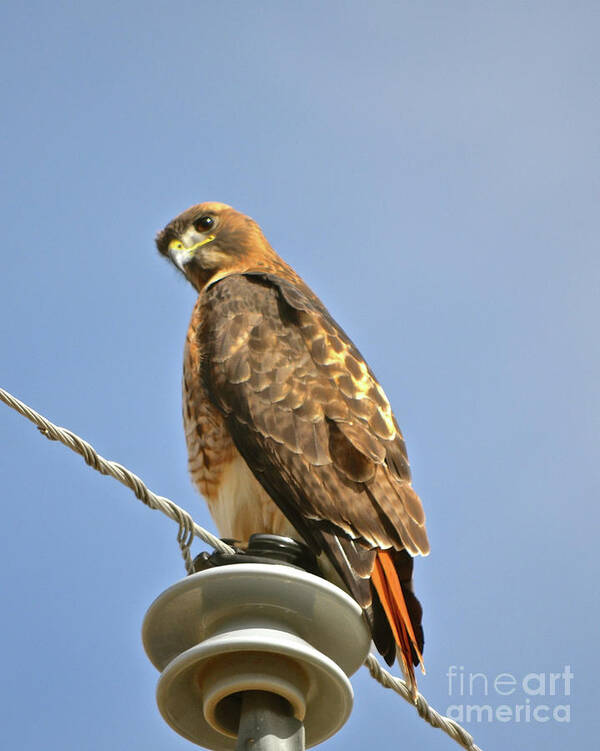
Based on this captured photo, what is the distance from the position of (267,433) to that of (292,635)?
1.42 metres

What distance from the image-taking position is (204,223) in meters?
5.77

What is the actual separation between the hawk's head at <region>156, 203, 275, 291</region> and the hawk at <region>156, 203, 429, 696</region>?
2.01ft

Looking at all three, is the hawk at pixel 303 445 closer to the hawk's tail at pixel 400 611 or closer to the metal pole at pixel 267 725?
the hawk's tail at pixel 400 611

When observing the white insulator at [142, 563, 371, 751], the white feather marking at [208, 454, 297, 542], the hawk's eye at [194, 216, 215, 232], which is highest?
the hawk's eye at [194, 216, 215, 232]

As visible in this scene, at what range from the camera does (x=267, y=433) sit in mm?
4012

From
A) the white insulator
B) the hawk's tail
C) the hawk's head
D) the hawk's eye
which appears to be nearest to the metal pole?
the white insulator

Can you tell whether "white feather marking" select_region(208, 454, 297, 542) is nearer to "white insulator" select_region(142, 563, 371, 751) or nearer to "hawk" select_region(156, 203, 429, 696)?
"hawk" select_region(156, 203, 429, 696)

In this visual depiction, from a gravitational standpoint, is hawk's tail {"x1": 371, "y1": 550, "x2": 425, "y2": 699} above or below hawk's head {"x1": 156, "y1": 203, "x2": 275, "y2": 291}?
below

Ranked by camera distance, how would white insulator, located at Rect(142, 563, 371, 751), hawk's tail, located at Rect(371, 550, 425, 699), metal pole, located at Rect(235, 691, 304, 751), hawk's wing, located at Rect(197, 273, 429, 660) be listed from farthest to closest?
hawk's wing, located at Rect(197, 273, 429, 660) → hawk's tail, located at Rect(371, 550, 425, 699) → white insulator, located at Rect(142, 563, 371, 751) → metal pole, located at Rect(235, 691, 304, 751)

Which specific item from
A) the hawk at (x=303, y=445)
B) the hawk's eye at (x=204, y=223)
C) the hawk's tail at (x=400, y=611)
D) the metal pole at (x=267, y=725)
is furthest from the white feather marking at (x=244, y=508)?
the hawk's eye at (x=204, y=223)

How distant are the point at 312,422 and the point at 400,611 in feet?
2.81

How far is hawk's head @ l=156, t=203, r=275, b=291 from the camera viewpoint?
5555mm

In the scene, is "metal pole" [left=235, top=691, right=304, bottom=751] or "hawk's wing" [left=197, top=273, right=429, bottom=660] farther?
"hawk's wing" [left=197, top=273, right=429, bottom=660]

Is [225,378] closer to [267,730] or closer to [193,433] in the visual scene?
[193,433]
